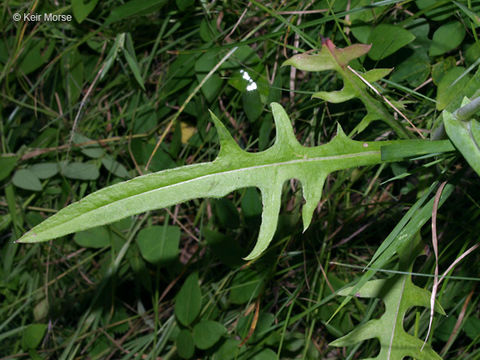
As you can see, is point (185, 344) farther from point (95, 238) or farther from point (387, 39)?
point (387, 39)

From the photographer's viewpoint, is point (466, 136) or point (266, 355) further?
point (266, 355)

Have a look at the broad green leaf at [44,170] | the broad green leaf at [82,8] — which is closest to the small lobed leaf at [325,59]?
the broad green leaf at [82,8]

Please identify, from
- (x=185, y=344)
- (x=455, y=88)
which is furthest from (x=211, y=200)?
(x=455, y=88)

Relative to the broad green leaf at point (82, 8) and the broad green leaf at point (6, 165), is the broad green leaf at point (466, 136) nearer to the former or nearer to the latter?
the broad green leaf at point (82, 8)

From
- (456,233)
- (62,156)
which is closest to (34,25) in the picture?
(62,156)

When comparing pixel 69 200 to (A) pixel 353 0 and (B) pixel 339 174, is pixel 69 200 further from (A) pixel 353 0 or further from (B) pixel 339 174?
(A) pixel 353 0

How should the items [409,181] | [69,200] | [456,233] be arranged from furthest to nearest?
[69,200] < [409,181] < [456,233]

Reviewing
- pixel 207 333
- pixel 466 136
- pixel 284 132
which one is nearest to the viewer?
pixel 466 136
